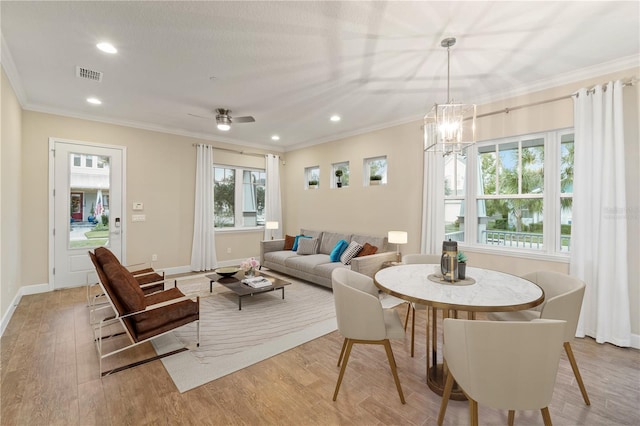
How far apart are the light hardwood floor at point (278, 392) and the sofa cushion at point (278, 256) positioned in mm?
2751

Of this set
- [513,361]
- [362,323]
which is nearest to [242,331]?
[362,323]

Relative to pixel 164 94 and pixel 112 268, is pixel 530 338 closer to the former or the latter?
pixel 112 268

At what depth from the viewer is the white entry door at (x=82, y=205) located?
460 cm

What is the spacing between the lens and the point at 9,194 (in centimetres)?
341

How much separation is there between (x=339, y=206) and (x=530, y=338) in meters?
4.79

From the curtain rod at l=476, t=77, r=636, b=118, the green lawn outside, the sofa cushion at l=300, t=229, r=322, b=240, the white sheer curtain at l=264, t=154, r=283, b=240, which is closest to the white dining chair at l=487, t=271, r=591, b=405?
the curtain rod at l=476, t=77, r=636, b=118

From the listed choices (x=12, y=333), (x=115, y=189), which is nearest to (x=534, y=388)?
(x=12, y=333)

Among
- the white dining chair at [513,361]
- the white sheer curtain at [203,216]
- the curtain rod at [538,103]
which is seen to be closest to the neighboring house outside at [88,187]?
the white sheer curtain at [203,216]

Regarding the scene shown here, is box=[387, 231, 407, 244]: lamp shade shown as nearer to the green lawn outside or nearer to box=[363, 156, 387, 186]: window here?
box=[363, 156, 387, 186]: window

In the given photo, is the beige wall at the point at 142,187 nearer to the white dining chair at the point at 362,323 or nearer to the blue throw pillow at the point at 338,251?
the blue throw pillow at the point at 338,251

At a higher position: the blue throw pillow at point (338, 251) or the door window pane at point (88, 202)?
the door window pane at point (88, 202)

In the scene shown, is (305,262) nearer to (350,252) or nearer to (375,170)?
(350,252)

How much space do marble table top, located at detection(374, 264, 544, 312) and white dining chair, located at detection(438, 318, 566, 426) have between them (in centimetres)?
27

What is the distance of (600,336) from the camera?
296 cm
